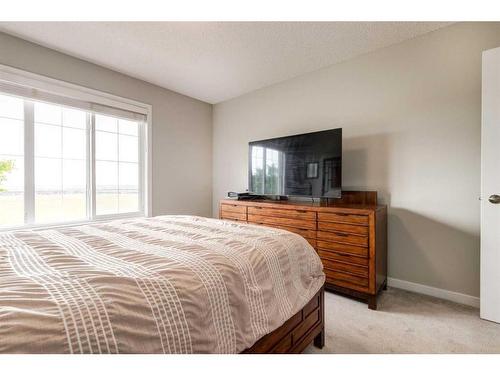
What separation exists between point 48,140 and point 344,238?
3203mm

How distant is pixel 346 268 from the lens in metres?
2.12

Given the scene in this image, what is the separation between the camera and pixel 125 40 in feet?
7.50

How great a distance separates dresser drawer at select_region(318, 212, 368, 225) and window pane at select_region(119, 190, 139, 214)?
2455 mm

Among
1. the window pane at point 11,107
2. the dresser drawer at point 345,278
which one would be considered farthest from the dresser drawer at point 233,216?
the window pane at point 11,107

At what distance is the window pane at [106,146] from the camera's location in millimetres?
2891

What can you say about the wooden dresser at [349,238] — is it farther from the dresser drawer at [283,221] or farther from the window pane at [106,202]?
the window pane at [106,202]

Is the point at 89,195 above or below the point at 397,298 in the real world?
above

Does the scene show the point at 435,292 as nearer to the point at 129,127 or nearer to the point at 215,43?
the point at 215,43

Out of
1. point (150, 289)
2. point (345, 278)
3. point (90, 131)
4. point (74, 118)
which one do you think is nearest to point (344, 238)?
point (345, 278)

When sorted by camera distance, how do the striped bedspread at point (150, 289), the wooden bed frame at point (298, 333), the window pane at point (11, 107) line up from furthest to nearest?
1. the window pane at point (11, 107)
2. the wooden bed frame at point (298, 333)
3. the striped bedspread at point (150, 289)

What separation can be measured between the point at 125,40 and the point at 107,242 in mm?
2059
